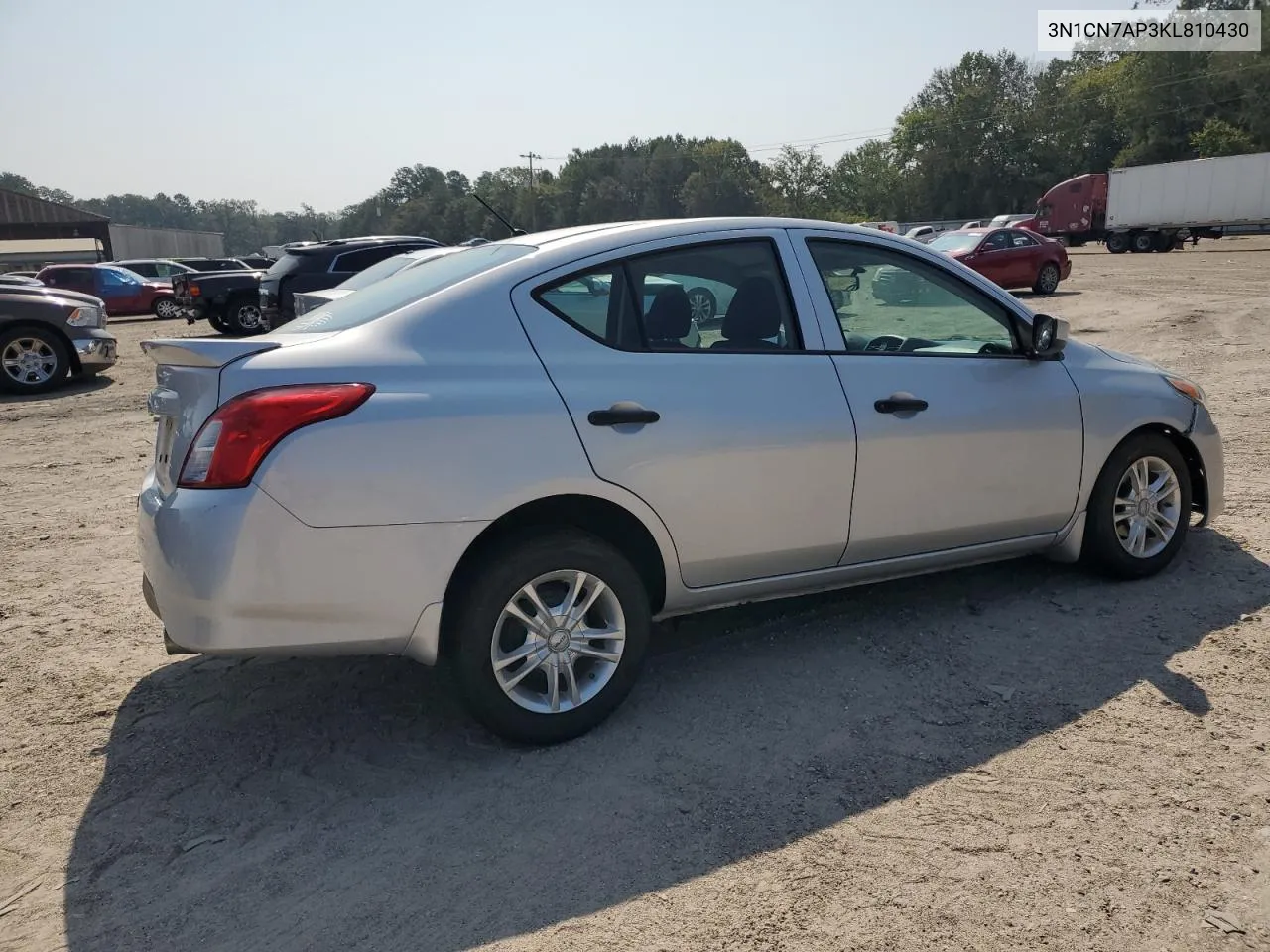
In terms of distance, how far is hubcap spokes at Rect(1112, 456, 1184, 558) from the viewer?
15.6ft

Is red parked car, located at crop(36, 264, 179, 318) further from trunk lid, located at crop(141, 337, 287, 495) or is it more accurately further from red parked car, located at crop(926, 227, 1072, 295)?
trunk lid, located at crop(141, 337, 287, 495)

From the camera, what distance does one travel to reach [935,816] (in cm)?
299

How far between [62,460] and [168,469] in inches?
246

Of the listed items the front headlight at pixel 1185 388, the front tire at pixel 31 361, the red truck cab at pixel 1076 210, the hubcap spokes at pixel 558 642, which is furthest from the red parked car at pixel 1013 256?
the red truck cab at pixel 1076 210

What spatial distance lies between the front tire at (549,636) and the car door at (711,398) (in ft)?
0.93

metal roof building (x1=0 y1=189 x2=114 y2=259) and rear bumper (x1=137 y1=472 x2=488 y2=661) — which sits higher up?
metal roof building (x1=0 y1=189 x2=114 y2=259)

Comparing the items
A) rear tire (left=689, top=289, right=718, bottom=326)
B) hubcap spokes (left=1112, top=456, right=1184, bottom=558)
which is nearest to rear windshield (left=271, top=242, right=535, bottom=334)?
rear tire (left=689, top=289, right=718, bottom=326)

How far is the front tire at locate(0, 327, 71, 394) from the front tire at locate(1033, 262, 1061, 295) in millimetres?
18508

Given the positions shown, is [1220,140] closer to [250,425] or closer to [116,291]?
[116,291]

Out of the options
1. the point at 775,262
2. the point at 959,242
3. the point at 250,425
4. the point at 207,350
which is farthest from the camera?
the point at 959,242

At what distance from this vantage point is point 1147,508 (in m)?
4.80

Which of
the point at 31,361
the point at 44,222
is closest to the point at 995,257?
the point at 31,361

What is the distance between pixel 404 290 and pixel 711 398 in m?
1.20

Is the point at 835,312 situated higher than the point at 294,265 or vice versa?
the point at 294,265
